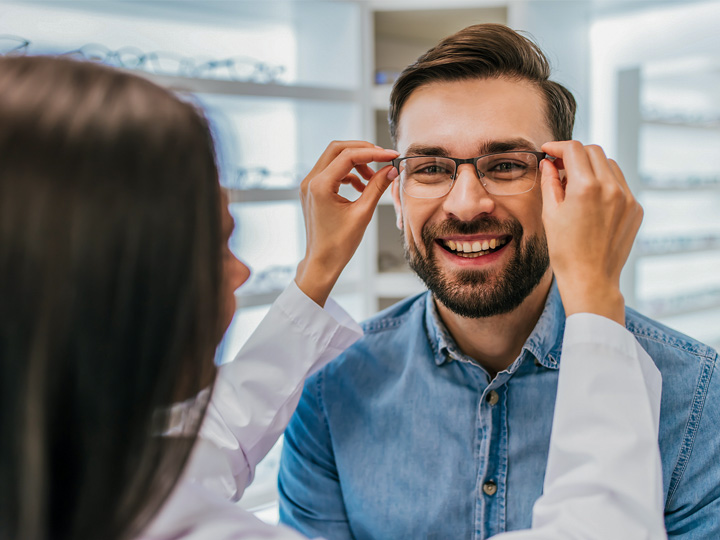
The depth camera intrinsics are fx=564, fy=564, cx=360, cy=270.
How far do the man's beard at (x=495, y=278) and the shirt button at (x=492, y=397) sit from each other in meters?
0.16

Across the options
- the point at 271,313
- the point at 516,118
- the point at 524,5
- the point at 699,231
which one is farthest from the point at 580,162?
the point at 699,231

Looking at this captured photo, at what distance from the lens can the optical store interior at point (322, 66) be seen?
2068 millimetres

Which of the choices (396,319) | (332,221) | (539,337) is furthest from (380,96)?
(539,337)

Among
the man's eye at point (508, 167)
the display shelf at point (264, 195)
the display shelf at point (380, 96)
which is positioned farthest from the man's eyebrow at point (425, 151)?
the display shelf at point (380, 96)

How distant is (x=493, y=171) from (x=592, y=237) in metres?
0.38

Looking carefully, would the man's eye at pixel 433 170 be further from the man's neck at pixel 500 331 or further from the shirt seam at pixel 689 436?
the shirt seam at pixel 689 436

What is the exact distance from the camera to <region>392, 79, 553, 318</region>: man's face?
3.64 ft

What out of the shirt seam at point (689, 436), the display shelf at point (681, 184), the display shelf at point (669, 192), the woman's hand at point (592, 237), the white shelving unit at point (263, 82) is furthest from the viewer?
the display shelf at point (681, 184)

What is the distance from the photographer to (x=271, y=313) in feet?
3.52

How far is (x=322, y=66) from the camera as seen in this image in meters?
2.39

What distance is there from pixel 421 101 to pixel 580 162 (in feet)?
1.59

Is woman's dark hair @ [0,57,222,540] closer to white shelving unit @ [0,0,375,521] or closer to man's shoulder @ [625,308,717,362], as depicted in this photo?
man's shoulder @ [625,308,717,362]

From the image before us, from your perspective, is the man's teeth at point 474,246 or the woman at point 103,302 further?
the man's teeth at point 474,246

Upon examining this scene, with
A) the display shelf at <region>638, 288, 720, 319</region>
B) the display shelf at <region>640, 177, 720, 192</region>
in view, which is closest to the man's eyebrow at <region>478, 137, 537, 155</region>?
the display shelf at <region>640, 177, 720, 192</region>
